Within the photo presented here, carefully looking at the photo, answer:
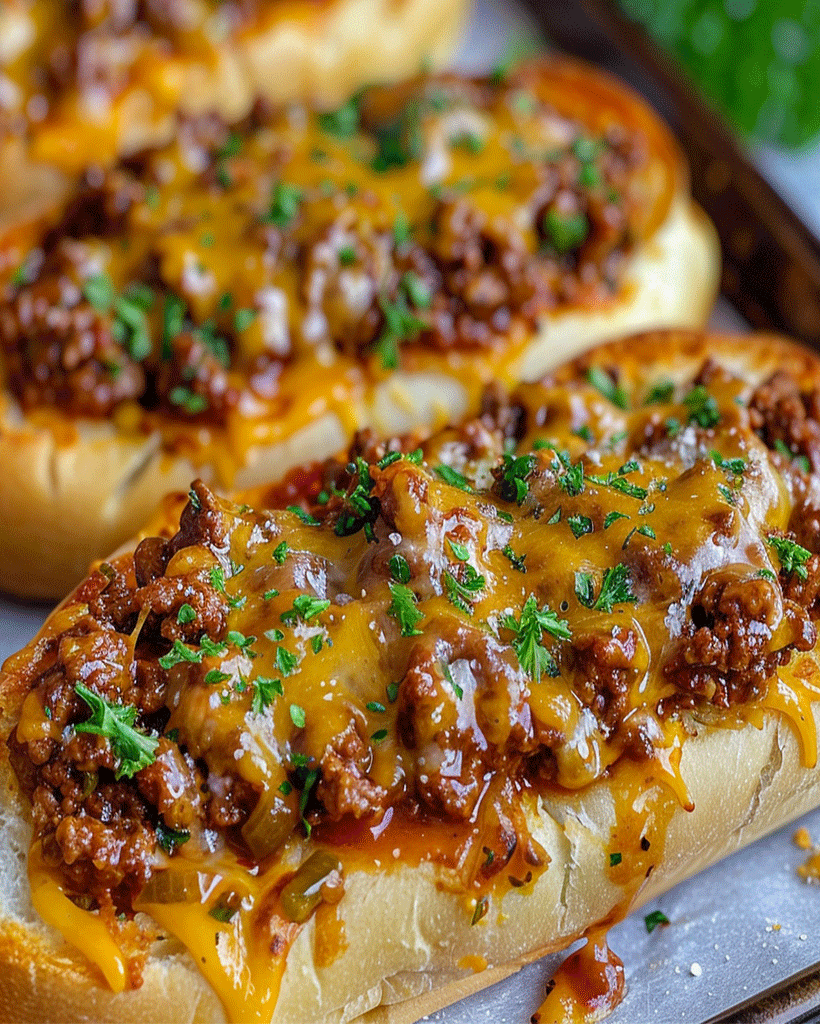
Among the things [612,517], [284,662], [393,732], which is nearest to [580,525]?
[612,517]

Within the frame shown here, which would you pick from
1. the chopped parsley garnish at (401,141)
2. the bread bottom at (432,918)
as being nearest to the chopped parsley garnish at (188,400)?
the chopped parsley garnish at (401,141)

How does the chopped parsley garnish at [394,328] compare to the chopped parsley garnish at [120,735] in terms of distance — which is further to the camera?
the chopped parsley garnish at [394,328]

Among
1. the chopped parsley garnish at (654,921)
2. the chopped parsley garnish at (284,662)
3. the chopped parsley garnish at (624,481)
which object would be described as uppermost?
the chopped parsley garnish at (624,481)

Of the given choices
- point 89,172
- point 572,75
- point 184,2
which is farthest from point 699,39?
point 89,172

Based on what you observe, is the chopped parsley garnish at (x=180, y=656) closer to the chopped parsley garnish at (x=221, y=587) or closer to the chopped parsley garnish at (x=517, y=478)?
the chopped parsley garnish at (x=221, y=587)

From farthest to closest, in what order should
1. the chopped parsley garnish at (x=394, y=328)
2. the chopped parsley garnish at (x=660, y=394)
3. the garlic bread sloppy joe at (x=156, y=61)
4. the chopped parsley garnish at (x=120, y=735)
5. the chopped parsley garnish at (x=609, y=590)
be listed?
the garlic bread sloppy joe at (x=156, y=61) < the chopped parsley garnish at (x=394, y=328) < the chopped parsley garnish at (x=660, y=394) < the chopped parsley garnish at (x=609, y=590) < the chopped parsley garnish at (x=120, y=735)

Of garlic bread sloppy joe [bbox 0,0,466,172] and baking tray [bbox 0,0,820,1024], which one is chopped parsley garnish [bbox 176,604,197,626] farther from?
garlic bread sloppy joe [bbox 0,0,466,172]
